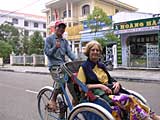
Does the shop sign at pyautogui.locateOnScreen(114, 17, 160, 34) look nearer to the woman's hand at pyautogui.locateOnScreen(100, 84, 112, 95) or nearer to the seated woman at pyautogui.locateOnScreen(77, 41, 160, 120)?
the seated woman at pyautogui.locateOnScreen(77, 41, 160, 120)

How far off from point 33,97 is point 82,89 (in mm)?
5046

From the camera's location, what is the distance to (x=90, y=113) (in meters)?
3.67

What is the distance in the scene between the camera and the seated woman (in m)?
3.42

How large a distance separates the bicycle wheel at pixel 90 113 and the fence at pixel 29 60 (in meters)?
29.0

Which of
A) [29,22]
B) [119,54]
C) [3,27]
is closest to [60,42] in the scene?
[119,54]

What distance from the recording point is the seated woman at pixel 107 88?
3.42m

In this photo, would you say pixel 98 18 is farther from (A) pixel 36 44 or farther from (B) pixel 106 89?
(A) pixel 36 44

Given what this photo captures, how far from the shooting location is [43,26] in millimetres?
74125

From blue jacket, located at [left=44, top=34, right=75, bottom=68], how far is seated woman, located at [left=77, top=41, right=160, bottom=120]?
2.40 feet

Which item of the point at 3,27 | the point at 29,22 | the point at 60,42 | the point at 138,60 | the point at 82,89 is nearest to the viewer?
the point at 82,89


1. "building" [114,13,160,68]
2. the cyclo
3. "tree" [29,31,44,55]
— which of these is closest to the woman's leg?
the cyclo

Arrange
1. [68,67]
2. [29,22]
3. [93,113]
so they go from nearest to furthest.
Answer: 1. [93,113]
2. [68,67]
3. [29,22]

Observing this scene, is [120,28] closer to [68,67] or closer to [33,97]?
[33,97]

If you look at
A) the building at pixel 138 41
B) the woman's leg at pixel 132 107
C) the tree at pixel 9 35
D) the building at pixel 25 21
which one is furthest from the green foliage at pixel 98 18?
the building at pixel 25 21
